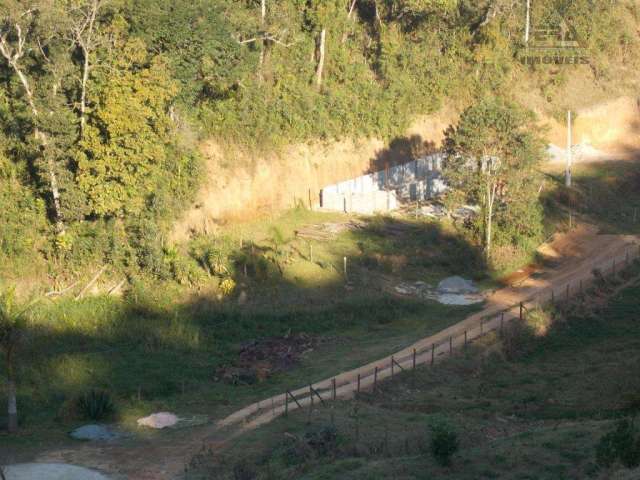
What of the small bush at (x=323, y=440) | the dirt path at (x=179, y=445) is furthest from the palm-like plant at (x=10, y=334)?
the small bush at (x=323, y=440)

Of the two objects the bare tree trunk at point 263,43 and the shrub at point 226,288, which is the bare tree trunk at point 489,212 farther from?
the shrub at point 226,288

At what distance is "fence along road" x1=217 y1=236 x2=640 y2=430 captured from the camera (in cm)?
2819

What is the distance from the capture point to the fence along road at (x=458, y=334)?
1110 inches

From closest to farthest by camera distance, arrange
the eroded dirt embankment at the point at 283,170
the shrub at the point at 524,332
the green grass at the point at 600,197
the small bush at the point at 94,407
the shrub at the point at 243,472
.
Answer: the shrub at the point at 243,472 < the small bush at the point at 94,407 < the shrub at the point at 524,332 < the eroded dirt embankment at the point at 283,170 < the green grass at the point at 600,197

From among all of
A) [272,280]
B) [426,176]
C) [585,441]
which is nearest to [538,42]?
[426,176]

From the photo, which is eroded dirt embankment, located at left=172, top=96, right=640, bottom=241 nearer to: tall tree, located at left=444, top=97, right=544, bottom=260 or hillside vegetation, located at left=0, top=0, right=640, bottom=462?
hillside vegetation, located at left=0, top=0, right=640, bottom=462

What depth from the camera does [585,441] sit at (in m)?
20.9

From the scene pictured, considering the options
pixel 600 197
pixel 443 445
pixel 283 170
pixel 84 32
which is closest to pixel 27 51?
pixel 84 32

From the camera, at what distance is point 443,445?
19.5m

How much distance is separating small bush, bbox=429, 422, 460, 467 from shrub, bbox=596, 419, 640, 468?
9.20 feet

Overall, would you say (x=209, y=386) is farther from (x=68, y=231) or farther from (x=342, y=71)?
(x=342, y=71)

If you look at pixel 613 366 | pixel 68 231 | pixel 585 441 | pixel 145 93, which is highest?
pixel 145 93

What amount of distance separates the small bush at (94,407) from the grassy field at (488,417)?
460 centimetres

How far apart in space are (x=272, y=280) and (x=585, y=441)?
66.8 feet
